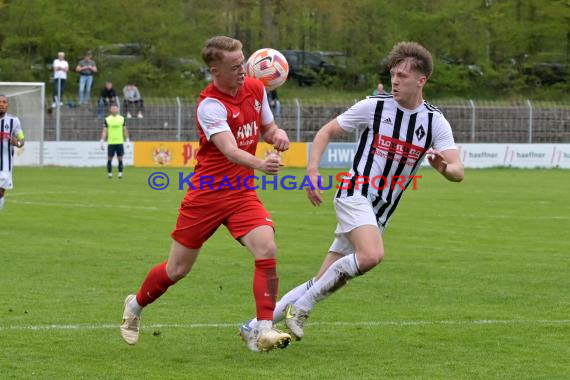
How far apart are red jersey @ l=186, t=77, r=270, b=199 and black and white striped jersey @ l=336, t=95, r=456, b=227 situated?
0.70 meters

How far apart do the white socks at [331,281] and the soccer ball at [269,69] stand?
1844 mm

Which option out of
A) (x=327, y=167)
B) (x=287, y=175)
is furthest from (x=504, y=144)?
(x=287, y=175)

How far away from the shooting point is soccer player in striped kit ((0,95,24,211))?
655 inches

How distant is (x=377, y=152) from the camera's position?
7.84m

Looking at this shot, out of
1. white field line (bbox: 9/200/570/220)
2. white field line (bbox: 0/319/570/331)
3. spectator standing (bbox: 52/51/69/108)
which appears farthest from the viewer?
spectator standing (bbox: 52/51/69/108)

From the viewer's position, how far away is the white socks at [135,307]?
7.76m

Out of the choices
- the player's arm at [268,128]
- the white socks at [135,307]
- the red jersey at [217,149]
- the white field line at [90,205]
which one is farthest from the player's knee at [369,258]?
the white field line at [90,205]

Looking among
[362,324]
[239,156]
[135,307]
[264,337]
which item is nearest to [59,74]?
[362,324]

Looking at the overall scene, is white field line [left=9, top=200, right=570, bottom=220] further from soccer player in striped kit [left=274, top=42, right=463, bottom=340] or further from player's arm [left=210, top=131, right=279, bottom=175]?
player's arm [left=210, top=131, right=279, bottom=175]

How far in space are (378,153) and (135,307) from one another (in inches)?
80.0

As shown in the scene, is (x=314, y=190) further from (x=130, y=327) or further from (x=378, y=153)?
(x=130, y=327)

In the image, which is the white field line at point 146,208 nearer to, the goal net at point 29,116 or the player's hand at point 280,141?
the player's hand at point 280,141

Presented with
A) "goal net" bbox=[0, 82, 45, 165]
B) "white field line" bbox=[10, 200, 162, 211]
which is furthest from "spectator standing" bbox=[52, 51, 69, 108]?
"white field line" bbox=[10, 200, 162, 211]

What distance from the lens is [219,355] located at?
24.2 feet
